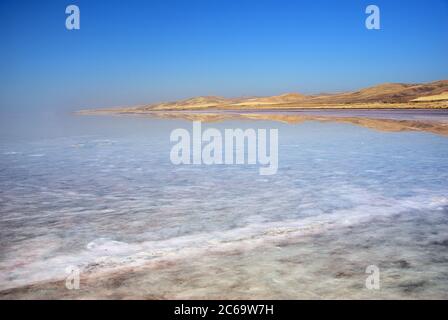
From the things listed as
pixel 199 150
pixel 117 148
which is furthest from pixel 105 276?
pixel 117 148

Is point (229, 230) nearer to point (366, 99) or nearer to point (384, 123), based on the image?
point (384, 123)

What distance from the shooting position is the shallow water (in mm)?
2438

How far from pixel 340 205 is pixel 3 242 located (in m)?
3.34

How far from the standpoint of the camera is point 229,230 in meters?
3.51

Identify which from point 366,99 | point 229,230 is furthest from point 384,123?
point 366,99

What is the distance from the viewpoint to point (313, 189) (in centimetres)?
511

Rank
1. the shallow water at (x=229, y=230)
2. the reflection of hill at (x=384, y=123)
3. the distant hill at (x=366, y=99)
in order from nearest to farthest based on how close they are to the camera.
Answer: the shallow water at (x=229, y=230) → the reflection of hill at (x=384, y=123) → the distant hill at (x=366, y=99)

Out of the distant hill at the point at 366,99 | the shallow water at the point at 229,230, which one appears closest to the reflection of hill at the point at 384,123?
the shallow water at the point at 229,230

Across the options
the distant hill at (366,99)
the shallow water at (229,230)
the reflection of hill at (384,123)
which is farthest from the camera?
the distant hill at (366,99)

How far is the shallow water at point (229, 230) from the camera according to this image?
2.44m

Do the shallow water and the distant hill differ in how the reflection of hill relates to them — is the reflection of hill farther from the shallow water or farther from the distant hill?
the distant hill

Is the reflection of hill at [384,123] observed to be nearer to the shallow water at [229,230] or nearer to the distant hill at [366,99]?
the shallow water at [229,230]

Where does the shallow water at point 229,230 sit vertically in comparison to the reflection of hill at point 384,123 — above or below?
below

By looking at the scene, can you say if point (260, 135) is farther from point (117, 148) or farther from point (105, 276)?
point (105, 276)
